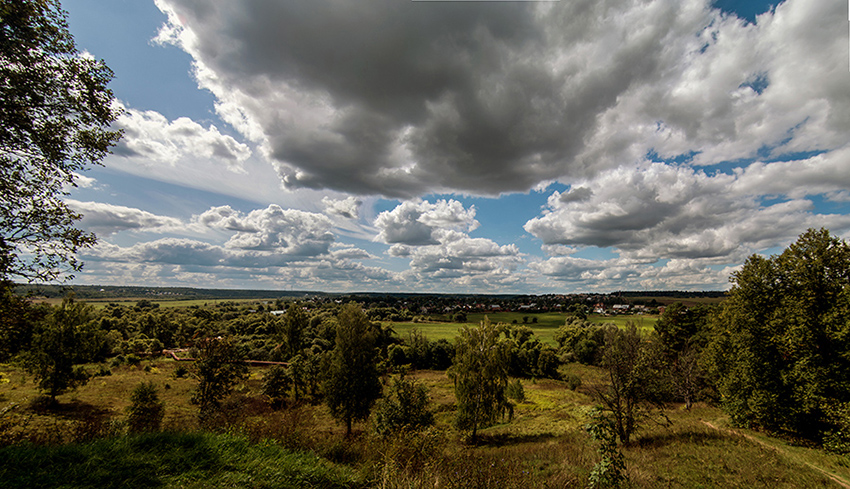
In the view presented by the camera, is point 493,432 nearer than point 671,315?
Yes

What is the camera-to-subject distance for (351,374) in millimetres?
23375

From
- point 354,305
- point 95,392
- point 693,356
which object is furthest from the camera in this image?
point 693,356

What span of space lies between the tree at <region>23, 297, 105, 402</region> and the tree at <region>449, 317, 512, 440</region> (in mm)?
28570

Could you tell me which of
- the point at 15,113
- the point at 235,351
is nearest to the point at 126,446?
the point at 15,113

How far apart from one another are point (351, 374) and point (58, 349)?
21.4 m

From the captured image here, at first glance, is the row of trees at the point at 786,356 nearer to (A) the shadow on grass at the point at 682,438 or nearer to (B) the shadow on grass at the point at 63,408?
(A) the shadow on grass at the point at 682,438

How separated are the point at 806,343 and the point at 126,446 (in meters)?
28.2

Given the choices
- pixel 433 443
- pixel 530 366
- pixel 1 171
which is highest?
pixel 1 171

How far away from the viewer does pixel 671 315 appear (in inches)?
1889

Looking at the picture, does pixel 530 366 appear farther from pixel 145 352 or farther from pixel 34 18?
pixel 145 352

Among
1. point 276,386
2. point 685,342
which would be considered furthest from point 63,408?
point 685,342

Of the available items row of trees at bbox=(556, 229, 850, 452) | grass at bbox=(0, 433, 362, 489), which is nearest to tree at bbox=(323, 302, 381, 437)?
row of trees at bbox=(556, 229, 850, 452)

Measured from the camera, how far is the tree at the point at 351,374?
23.1 m

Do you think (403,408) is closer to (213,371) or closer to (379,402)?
(379,402)
